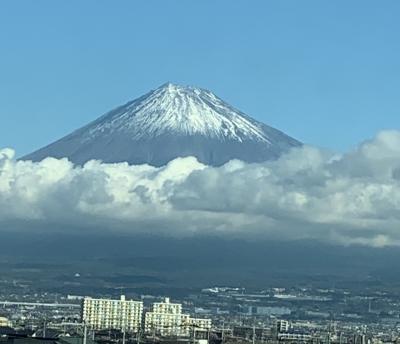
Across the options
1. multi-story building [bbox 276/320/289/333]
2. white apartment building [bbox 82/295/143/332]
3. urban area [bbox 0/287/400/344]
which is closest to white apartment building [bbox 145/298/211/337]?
urban area [bbox 0/287/400/344]

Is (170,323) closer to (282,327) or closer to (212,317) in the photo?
(282,327)

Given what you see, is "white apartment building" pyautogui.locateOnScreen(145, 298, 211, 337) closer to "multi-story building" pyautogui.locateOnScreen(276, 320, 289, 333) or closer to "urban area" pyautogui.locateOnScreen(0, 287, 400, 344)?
"urban area" pyautogui.locateOnScreen(0, 287, 400, 344)

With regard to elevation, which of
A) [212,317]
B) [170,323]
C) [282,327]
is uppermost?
[212,317]

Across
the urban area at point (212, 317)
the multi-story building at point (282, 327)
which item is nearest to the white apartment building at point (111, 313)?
the urban area at point (212, 317)

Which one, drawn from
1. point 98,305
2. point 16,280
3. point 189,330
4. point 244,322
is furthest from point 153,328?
point 16,280

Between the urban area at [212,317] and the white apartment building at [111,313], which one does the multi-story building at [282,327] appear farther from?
the white apartment building at [111,313]

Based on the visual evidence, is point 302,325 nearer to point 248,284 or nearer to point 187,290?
point 187,290

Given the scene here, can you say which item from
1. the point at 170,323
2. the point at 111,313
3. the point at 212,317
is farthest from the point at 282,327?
the point at 212,317
